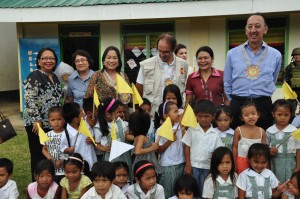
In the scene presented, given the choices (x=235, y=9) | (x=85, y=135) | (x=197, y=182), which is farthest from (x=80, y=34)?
(x=197, y=182)

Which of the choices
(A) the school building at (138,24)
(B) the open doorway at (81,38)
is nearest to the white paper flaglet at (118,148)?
(A) the school building at (138,24)

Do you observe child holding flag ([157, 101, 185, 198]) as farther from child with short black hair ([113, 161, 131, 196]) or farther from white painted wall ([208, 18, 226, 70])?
white painted wall ([208, 18, 226, 70])

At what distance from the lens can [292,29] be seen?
29.9 feet

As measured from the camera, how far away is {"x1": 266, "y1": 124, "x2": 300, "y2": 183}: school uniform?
409 cm

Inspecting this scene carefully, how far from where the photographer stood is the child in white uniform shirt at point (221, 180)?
12.9 feet

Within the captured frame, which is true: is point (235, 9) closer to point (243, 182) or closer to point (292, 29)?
point (292, 29)

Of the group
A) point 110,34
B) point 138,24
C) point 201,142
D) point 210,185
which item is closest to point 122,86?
point 201,142

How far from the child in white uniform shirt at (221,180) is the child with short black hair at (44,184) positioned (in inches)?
59.1

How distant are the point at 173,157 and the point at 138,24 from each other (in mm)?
6078

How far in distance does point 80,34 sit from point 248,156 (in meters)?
7.20

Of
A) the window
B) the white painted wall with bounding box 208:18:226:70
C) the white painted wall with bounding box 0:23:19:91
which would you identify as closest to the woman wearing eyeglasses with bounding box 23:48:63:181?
the window

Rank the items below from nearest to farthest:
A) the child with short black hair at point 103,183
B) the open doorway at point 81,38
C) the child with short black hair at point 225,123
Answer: the child with short black hair at point 103,183 < the child with short black hair at point 225,123 < the open doorway at point 81,38

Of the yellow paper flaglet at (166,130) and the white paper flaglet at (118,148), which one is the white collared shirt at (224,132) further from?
the white paper flaglet at (118,148)

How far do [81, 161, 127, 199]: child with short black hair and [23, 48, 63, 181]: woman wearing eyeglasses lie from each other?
42.9 inches
